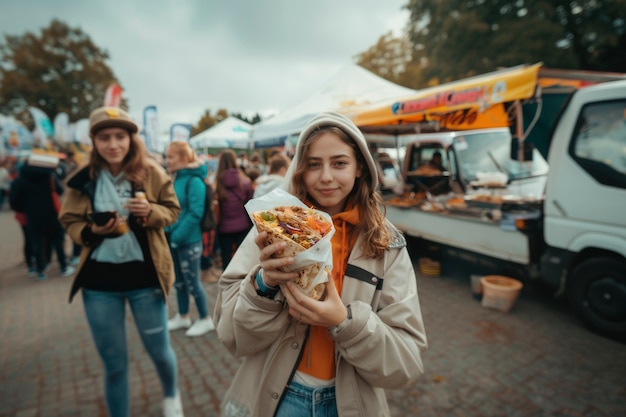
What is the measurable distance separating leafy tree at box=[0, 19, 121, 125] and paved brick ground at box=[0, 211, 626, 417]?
3701 cm

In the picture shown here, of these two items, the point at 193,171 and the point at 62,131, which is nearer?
the point at 193,171

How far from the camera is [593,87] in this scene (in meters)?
3.78

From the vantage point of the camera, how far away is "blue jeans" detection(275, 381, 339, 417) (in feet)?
4.39

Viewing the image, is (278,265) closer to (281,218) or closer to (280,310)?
(281,218)

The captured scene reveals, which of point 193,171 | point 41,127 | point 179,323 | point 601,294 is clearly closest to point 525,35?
point 601,294

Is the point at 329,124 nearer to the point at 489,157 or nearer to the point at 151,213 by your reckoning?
the point at 151,213

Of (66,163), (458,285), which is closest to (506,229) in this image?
(458,285)

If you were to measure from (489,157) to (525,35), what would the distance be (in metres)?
12.7

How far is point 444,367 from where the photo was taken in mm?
3299

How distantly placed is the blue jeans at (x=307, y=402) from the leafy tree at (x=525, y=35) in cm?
1853

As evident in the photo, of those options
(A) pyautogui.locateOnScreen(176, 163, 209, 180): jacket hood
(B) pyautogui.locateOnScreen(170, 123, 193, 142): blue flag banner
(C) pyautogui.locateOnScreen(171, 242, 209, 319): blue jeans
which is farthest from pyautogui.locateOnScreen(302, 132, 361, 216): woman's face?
(B) pyautogui.locateOnScreen(170, 123, 193, 142): blue flag banner

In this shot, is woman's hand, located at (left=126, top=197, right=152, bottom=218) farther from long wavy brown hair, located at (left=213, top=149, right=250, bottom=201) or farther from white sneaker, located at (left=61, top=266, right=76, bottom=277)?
white sneaker, located at (left=61, top=266, right=76, bottom=277)

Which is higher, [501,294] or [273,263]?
[273,263]

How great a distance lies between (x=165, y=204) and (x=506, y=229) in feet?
14.1
